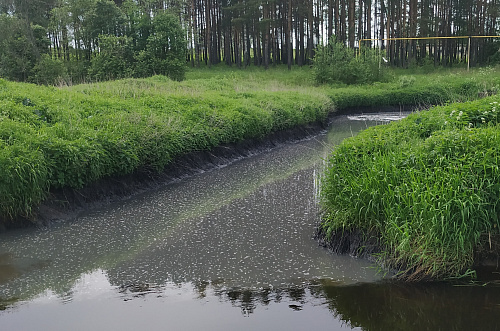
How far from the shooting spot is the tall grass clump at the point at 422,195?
17.0ft

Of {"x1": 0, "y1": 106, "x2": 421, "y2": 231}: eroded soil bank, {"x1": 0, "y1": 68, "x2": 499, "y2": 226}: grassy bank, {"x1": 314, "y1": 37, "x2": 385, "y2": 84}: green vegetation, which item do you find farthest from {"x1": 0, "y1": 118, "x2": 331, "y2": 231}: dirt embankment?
{"x1": 314, "y1": 37, "x2": 385, "y2": 84}: green vegetation

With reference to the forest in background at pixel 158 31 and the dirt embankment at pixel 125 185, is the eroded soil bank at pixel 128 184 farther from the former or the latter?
the forest in background at pixel 158 31

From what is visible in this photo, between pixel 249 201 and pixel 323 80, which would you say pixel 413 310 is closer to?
pixel 249 201

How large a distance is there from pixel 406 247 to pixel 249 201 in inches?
158

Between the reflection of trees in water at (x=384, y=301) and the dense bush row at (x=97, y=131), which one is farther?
the dense bush row at (x=97, y=131)

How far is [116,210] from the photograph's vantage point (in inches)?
337

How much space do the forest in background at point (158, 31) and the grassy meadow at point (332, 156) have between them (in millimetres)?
7534

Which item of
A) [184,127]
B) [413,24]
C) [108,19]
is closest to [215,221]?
[184,127]

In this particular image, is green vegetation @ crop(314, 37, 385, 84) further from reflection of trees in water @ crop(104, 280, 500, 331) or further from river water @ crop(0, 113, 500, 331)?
reflection of trees in water @ crop(104, 280, 500, 331)

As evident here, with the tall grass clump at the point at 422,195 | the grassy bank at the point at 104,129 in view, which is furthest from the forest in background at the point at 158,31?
the tall grass clump at the point at 422,195

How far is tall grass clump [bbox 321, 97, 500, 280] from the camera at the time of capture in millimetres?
5172

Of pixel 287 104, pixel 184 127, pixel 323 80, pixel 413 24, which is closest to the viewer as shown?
pixel 184 127

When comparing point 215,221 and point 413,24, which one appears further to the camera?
point 413,24

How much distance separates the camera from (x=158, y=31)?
30703 mm
